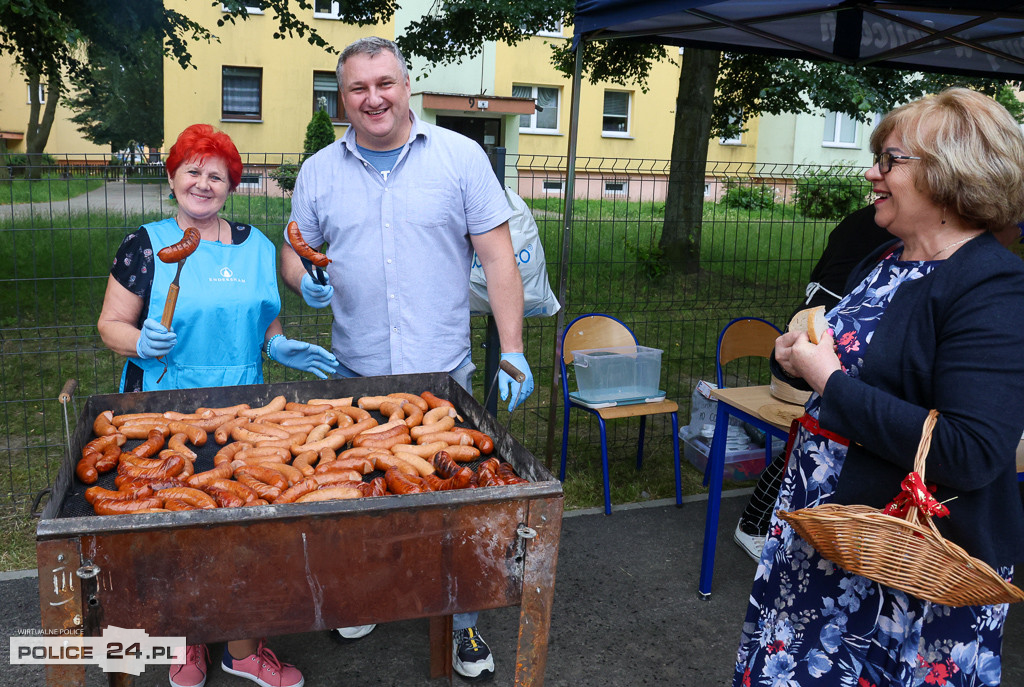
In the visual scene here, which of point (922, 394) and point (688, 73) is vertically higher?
point (688, 73)

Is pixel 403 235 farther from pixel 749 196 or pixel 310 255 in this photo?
pixel 749 196

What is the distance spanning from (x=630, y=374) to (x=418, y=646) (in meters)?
2.29

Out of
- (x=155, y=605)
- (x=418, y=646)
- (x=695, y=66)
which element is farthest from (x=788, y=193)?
(x=155, y=605)

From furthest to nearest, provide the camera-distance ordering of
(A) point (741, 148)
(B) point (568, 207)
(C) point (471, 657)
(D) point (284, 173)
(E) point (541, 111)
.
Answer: (A) point (741, 148) → (E) point (541, 111) → (D) point (284, 173) → (B) point (568, 207) → (C) point (471, 657)

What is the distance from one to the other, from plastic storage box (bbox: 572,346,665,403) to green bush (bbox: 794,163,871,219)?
1.91 meters

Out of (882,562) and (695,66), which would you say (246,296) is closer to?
(882,562)

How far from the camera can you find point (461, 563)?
206cm

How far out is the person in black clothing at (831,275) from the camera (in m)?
3.97

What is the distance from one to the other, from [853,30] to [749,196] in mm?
1853

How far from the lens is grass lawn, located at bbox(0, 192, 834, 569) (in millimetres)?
5137

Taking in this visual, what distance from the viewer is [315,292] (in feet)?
9.80

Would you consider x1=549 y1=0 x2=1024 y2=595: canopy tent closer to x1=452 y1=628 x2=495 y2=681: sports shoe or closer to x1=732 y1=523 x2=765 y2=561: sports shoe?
x1=732 y1=523 x2=765 y2=561: sports shoe

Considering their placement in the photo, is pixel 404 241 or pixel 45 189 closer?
pixel 404 241

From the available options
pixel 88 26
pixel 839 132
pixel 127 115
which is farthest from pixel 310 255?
pixel 127 115
